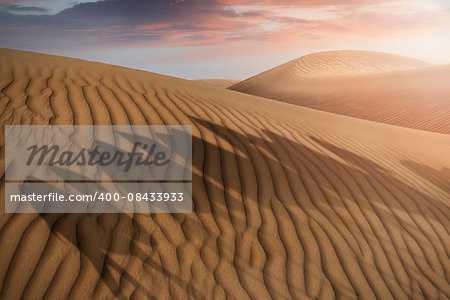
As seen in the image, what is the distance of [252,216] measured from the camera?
3.52 m

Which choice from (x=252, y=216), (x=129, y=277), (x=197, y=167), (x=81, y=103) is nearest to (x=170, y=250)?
(x=129, y=277)

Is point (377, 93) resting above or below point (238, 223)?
below

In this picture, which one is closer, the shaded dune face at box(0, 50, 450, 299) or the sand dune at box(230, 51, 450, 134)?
the shaded dune face at box(0, 50, 450, 299)

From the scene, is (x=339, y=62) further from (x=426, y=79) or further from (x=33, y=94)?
(x=33, y=94)

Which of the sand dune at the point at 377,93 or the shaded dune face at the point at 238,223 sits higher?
the shaded dune face at the point at 238,223

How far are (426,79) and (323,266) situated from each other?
20.4m

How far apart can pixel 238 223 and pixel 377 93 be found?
1838 centimetres

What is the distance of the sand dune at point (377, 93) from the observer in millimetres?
15383

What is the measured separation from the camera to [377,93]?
63.8 feet

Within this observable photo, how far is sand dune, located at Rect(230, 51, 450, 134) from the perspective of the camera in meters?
15.4

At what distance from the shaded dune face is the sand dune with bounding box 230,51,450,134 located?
34.9ft

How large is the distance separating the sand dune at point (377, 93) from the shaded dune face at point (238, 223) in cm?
1065

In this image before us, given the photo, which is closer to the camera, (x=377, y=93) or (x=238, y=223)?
(x=238, y=223)

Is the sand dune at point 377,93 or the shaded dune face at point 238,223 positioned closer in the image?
the shaded dune face at point 238,223
